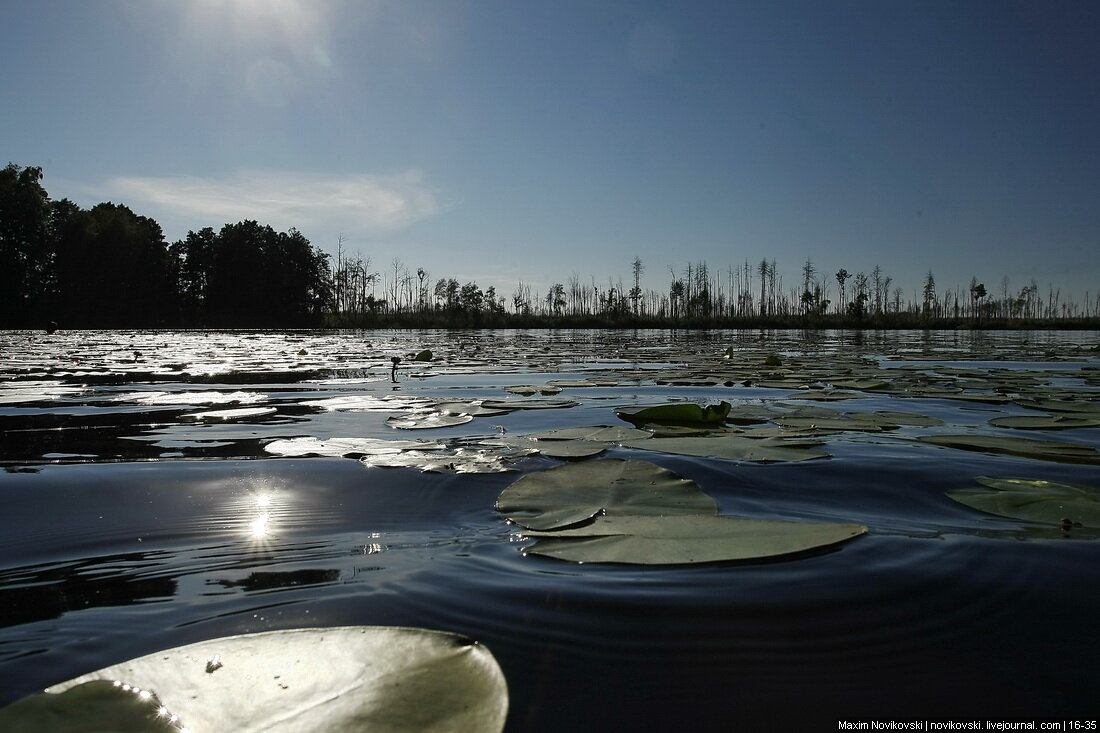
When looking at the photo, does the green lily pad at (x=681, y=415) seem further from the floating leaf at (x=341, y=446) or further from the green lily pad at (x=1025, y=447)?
the floating leaf at (x=341, y=446)

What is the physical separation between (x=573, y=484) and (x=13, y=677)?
125 cm

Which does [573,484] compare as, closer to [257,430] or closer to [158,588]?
[158,588]

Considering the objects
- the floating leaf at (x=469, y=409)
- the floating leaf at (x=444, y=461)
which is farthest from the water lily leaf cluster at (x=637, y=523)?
the floating leaf at (x=469, y=409)

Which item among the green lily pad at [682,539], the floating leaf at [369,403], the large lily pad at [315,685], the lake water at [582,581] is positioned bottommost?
the lake water at [582,581]

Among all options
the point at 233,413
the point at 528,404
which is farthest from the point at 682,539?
the point at 233,413

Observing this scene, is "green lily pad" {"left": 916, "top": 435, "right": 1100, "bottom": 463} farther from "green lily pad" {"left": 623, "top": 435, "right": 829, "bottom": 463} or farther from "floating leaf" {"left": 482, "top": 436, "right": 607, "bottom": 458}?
"floating leaf" {"left": 482, "top": 436, "right": 607, "bottom": 458}

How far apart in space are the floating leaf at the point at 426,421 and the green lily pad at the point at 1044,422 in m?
2.85

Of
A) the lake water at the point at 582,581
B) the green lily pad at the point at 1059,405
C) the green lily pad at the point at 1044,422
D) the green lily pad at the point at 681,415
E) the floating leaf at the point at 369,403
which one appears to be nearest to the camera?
the lake water at the point at 582,581

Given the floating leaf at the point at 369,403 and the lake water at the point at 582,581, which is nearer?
the lake water at the point at 582,581

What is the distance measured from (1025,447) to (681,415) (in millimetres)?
1415

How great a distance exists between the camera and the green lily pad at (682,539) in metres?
1.25

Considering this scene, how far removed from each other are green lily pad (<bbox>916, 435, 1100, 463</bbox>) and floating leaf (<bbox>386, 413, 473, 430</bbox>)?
229 centimetres

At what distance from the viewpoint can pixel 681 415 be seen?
3.04m

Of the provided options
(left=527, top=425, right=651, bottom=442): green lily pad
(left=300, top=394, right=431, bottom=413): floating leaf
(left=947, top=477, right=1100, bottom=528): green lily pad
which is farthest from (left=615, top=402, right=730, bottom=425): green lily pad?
(left=300, top=394, right=431, bottom=413): floating leaf
